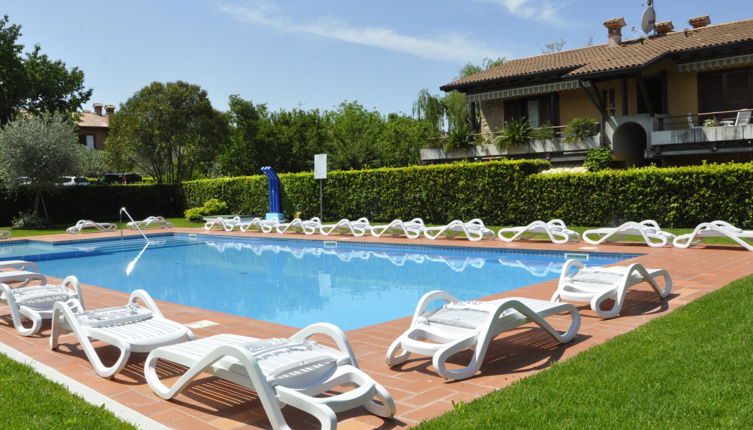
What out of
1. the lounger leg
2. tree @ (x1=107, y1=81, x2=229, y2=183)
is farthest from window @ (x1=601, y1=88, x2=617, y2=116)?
the lounger leg

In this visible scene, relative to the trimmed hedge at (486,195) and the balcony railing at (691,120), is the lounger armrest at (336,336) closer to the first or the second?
the trimmed hedge at (486,195)

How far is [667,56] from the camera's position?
74.0 feet

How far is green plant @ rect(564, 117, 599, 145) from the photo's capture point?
23.0 m

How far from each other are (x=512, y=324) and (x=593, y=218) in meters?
13.0

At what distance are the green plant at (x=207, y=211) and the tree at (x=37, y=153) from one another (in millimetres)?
5072

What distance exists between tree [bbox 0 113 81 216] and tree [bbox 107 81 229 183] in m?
6.50

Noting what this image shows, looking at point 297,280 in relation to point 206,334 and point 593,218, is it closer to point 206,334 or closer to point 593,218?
point 206,334

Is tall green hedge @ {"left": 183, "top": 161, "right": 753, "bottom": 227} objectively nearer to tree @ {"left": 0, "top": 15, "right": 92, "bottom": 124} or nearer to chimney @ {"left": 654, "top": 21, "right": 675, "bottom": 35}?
chimney @ {"left": 654, "top": 21, "right": 675, "bottom": 35}

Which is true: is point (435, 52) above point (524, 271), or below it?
above

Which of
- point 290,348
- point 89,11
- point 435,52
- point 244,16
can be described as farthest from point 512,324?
point 435,52

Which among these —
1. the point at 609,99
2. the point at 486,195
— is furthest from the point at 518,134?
the point at 486,195

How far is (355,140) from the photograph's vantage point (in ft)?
134

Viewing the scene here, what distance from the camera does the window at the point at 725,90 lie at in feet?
71.9

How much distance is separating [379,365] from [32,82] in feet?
104
